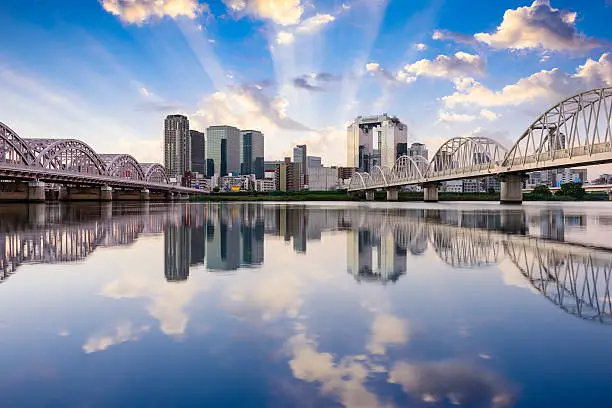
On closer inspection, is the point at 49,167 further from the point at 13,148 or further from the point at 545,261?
the point at 545,261

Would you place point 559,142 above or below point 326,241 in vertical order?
above

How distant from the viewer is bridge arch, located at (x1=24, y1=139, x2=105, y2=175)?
106m

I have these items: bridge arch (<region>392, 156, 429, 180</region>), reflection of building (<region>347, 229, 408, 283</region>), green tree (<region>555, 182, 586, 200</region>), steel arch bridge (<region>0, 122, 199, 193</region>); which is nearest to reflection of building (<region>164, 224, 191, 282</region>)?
reflection of building (<region>347, 229, 408, 283</region>)

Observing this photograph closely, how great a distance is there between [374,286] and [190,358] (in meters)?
5.69

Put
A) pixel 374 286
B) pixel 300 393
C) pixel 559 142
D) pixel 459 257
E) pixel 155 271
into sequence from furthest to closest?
pixel 559 142 < pixel 459 257 < pixel 155 271 < pixel 374 286 < pixel 300 393

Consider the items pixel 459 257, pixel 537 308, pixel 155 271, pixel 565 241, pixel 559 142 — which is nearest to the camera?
pixel 537 308

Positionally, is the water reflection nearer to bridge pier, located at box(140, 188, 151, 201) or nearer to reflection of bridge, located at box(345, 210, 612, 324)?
reflection of bridge, located at box(345, 210, 612, 324)

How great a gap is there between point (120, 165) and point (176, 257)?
161662 mm

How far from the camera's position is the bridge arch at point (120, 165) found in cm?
15393

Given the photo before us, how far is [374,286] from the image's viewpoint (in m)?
10.5

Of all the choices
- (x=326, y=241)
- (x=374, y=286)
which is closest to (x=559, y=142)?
(x=326, y=241)

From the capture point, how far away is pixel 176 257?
15.4 m

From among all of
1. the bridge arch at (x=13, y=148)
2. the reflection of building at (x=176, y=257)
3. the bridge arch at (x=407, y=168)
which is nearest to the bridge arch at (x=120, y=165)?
the bridge arch at (x=13, y=148)

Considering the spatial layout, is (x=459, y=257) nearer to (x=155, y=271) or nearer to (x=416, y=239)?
(x=416, y=239)
